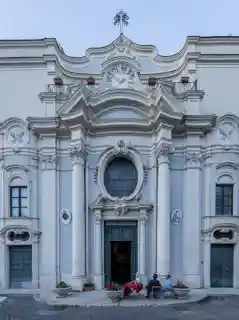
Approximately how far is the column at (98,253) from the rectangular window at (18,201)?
13.9 ft

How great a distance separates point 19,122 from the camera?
21.4m

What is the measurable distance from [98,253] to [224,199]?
300 inches

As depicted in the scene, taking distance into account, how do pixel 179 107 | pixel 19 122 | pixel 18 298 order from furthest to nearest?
pixel 19 122
pixel 179 107
pixel 18 298

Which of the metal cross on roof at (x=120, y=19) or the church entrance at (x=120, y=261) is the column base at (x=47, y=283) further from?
the metal cross on roof at (x=120, y=19)

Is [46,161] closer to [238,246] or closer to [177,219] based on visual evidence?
[177,219]

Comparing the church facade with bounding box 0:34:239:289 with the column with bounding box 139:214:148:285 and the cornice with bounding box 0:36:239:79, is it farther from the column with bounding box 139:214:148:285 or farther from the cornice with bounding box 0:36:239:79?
the cornice with bounding box 0:36:239:79

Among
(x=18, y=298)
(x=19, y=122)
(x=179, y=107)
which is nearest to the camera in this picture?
(x=18, y=298)

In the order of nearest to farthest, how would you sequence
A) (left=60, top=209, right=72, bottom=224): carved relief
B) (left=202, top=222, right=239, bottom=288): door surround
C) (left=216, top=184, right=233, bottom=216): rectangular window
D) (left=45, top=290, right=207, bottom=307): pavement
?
(left=45, top=290, right=207, bottom=307): pavement → (left=202, top=222, right=239, bottom=288): door surround → (left=60, top=209, right=72, bottom=224): carved relief → (left=216, top=184, right=233, bottom=216): rectangular window

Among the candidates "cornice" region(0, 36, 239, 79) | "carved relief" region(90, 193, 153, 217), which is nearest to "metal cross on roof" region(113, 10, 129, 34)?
"cornice" region(0, 36, 239, 79)

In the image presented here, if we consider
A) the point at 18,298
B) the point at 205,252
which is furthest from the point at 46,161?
the point at 205,252

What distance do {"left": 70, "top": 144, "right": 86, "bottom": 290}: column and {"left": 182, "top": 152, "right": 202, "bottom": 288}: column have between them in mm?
5516

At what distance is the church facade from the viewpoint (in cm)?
2002

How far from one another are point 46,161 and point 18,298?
7271 millimetres

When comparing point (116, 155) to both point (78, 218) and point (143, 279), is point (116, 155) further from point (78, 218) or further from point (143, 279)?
point (143, 279)
